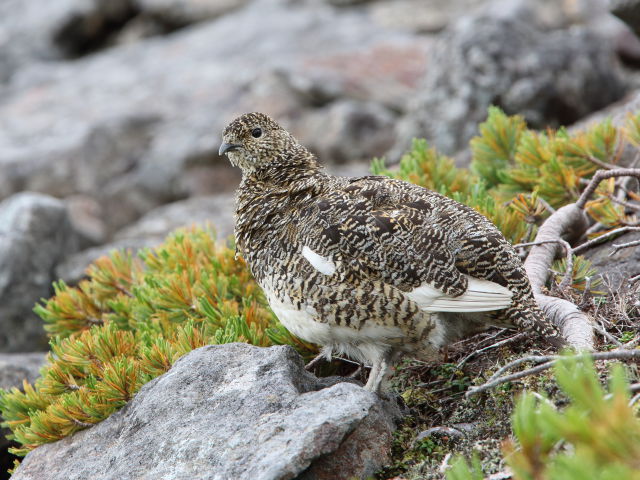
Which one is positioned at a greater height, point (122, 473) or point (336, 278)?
point (336, 278)

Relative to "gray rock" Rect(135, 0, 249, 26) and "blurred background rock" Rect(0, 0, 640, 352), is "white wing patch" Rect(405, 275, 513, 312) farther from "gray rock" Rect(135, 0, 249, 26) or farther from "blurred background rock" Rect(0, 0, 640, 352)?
"gray rock" Rect(135, 0, 249, 26)

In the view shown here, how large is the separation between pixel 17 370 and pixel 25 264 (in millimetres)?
1614

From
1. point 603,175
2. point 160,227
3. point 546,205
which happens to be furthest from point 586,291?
point 160,227

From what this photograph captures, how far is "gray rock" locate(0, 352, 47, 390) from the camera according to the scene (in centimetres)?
496

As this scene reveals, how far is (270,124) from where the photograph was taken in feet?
14.4

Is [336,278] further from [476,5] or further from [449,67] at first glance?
[476,5]

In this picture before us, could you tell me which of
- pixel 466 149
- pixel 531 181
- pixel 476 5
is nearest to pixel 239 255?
pixel 531 181

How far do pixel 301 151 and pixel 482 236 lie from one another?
4.46ft

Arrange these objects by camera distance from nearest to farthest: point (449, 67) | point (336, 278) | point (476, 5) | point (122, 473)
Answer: point (122, 473)
point (336, 278)
point (449, 67)
point (476, 5)

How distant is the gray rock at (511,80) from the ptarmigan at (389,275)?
170 inches

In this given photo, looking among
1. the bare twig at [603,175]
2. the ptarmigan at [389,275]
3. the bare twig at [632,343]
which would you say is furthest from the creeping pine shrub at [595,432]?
the bare twig at [603,175]

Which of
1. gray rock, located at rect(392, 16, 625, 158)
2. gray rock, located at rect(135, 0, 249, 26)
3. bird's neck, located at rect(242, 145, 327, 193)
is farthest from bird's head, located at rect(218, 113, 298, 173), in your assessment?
gray rock, located at rect(135, 0, 249, 26)

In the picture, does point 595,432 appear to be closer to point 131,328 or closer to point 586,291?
point 586,291

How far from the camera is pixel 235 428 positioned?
2.93 meters
